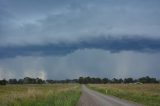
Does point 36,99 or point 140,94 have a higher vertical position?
point 140,94

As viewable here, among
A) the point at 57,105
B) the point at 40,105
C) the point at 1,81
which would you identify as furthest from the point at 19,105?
the point at 1,81

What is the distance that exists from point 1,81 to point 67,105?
17402cm

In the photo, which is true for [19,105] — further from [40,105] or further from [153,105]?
[153,105]

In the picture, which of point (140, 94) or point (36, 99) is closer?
point (36, 99)

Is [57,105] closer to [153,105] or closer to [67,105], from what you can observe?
[67,105]

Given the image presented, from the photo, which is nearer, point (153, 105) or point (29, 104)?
point (29, 104)

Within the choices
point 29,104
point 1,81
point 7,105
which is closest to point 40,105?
point 29,104

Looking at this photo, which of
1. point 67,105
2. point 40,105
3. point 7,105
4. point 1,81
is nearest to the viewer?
point 7,105

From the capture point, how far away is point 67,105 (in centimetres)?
2975

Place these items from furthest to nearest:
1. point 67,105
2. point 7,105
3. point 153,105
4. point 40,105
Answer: point 153,105 → point 67,105 → point 40,105 → point 7,105

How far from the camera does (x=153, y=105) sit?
33875 mm

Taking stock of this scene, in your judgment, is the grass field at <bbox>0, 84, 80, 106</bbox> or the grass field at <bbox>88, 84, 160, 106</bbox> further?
the grass field at <bbox>88, 84, 160, 106</bbox>

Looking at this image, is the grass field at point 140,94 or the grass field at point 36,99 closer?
the grass field at point 36,99

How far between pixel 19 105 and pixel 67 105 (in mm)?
5870
